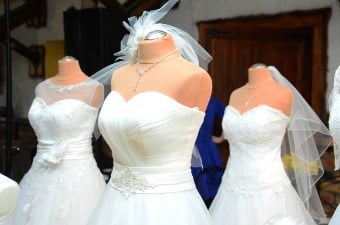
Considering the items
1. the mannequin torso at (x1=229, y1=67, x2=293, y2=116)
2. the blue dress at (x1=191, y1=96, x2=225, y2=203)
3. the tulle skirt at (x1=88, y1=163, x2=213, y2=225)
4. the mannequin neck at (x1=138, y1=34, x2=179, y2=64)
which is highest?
the mannequin neck at (x1=138, y1=34, x2=179, y2=64)

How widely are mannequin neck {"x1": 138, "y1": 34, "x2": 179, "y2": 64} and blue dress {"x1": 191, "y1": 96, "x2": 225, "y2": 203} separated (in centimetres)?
138

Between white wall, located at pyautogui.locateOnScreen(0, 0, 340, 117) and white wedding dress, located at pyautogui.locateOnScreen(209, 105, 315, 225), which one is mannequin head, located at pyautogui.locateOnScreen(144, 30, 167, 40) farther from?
white wall, located at pyautogui.locateOnScreen(0, 0, 340, 117)

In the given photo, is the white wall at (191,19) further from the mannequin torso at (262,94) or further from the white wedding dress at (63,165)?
the white wedding dress at (63,165)

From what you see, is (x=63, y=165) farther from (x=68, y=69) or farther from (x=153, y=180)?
(x=153, y=180)

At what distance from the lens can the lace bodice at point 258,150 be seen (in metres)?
2.32

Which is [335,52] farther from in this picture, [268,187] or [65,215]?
[65,215]

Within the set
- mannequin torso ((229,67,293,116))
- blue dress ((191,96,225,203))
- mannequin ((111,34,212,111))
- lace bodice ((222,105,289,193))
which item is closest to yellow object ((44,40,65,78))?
blue dress ((191,96,225,203))

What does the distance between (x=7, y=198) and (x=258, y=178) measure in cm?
130

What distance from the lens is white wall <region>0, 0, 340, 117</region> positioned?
313 centimetres

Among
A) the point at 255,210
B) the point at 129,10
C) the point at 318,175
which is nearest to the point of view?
the point at 255,210

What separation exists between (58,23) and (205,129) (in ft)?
8.40

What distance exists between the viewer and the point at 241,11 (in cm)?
359

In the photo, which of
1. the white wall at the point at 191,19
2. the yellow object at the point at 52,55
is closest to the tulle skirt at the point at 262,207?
Answer: the white wall at the point at 191,19

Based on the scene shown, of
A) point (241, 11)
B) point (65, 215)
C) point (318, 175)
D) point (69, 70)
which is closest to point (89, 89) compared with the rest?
point (69, 70)
